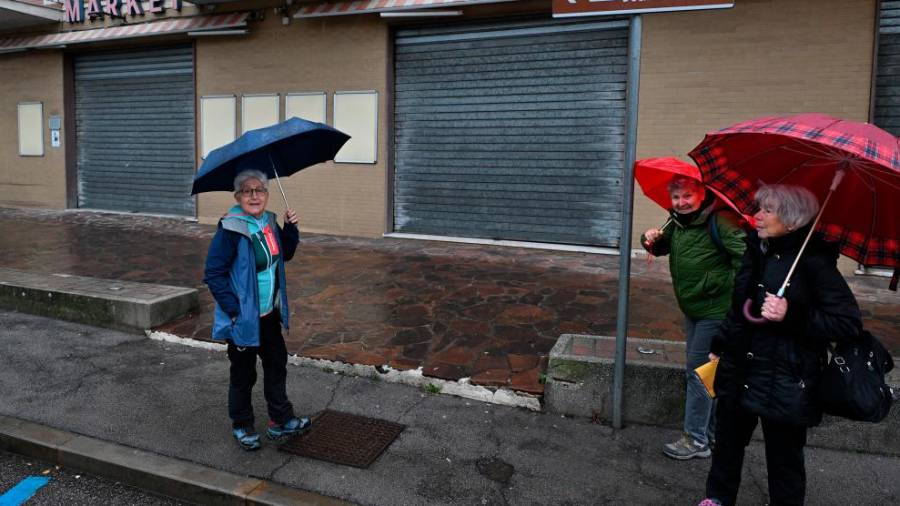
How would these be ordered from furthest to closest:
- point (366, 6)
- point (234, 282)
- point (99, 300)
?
1. point (366, 6)
2. point (99, 300)
3. point (234, 282)

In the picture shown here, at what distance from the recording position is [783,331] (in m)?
2.75

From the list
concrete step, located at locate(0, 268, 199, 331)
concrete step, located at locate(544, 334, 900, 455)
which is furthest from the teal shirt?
concrete step, located at locate(0, 268, 199, 331)

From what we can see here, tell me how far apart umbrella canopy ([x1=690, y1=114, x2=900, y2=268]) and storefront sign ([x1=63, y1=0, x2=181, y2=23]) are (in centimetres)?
1211

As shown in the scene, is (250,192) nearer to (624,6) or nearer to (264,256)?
(264,256)

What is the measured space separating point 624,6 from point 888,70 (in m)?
6.47

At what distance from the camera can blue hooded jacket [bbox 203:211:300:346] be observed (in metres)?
3.65

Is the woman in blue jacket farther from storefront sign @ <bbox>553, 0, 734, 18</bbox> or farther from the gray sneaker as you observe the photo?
the gray sneaker

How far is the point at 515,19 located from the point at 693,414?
7783 millimetres

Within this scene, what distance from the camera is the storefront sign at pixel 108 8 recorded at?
41.9ft

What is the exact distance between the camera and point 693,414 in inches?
151

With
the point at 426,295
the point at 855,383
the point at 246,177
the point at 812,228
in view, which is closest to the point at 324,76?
the point at 426,295

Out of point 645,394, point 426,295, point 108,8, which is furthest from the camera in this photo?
point 108,8

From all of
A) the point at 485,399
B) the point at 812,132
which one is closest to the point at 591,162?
the point at 485,399

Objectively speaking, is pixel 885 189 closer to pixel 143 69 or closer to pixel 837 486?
pixel 837 486
